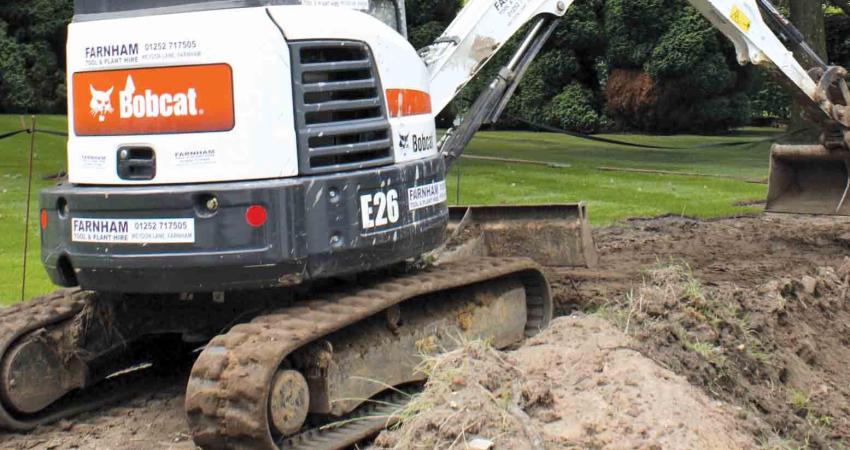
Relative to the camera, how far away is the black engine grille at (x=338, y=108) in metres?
5.56

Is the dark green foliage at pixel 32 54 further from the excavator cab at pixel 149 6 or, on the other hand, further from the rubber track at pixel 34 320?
the excavator cab at pixel 149 6

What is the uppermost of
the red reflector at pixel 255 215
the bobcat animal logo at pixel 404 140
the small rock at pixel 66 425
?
the bobcat animal logo at pixel 404 140

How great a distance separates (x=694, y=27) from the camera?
28.0m

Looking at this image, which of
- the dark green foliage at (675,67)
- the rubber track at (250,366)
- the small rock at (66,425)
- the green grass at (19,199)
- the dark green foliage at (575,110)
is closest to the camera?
the rubber track at (250,366)

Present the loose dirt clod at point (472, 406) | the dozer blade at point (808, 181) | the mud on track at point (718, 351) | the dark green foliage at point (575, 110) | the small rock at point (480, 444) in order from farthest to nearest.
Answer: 1. the dark green foliage at point (575, 110)
2. the dozer blade at point (808, 181)
3. the mud on track at point (718, 351)
4. the loose dirt clod at point (472, 406)
5. the small rock at point (480, 444)

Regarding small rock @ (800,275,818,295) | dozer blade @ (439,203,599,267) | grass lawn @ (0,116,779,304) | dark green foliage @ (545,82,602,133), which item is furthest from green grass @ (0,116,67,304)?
dark green foliage @ (545,82,602,133)

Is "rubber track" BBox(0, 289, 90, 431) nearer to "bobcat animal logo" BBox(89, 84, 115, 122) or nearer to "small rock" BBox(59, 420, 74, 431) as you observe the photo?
"small rock" BBox(59, 420, 74, 431)

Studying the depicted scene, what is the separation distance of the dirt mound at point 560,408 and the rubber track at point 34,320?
7.06 feet

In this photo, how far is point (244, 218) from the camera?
536 cm

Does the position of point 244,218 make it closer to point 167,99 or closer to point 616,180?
point 167,99

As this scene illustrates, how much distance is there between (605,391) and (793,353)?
267 centimetres

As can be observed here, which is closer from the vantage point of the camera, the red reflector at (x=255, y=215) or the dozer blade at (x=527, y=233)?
the red reflector at (x=255, y=215)

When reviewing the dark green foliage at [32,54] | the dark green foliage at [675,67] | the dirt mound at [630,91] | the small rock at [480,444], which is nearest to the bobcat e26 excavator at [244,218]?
the small rock at [480,444]

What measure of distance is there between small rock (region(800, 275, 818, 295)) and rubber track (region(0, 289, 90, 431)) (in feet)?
16.3
